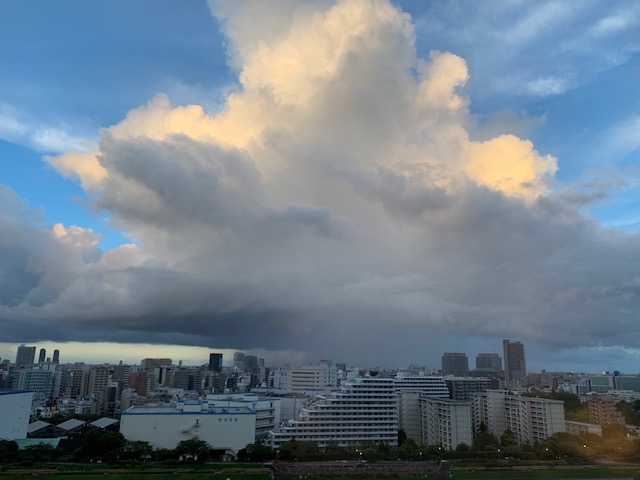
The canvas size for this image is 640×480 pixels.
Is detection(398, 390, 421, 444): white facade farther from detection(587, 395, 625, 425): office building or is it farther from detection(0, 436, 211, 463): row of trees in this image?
detection(0, 436, 211, 463): row of trees

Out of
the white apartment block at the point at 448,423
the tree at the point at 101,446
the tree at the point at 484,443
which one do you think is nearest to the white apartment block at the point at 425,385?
the white apartment block at the point at 448,423

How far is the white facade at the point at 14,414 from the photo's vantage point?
52.7 m

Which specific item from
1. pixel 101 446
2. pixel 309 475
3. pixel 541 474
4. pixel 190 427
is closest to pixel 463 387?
pixel 541 474

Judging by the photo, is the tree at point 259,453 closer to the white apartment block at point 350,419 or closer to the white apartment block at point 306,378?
the white apartment block at point 350,419

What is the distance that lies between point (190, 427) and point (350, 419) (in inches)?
698

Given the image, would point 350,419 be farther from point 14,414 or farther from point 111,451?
point 14,414

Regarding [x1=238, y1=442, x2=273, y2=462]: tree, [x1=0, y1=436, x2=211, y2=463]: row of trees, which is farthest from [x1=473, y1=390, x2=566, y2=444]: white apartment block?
[x1=0, y1=436, x2=211, y2=463]: row of trees

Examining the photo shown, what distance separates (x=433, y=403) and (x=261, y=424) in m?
22.3

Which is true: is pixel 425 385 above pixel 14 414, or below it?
above

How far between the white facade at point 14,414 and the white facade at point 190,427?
43.6 ft

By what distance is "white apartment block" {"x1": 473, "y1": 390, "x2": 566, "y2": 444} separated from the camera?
58.4 meters

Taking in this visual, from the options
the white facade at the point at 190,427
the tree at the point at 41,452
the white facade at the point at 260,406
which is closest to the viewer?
the tree at the point at 41,452

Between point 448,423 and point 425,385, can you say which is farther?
point 425,385

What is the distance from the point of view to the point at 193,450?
4588 cm
